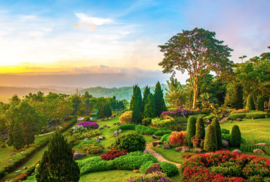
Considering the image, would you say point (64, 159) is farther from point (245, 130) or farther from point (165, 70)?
point (165, 70)

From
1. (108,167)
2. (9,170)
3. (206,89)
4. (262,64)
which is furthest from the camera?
(206,89)

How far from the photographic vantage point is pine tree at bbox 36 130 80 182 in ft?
19.2

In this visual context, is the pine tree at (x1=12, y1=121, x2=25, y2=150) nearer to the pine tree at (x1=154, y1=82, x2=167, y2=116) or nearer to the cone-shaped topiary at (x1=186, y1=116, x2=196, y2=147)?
the pine tree at (x1=154, y1=82, x2=167, y2=116)

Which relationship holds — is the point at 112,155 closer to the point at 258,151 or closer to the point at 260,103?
the point at 258,151

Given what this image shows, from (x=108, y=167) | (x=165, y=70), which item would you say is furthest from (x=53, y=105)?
(x=108, y=167)

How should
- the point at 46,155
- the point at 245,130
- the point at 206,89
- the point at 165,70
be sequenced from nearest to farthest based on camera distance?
the point at 46,155, the point at 245,130, the point at 165,70, the point at 206,89

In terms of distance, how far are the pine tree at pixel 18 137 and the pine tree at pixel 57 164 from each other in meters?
16.1

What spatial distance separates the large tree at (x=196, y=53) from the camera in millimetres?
25938

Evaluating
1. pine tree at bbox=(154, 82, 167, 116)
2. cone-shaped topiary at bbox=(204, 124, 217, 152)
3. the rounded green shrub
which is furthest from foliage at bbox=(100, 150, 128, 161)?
pine tree at bbox=(154, 82, 167, 116)

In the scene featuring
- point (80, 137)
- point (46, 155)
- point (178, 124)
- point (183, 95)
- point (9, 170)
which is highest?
point (183, 95)

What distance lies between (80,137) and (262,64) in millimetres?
30501

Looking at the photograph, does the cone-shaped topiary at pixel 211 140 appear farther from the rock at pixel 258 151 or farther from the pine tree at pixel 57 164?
the pine tree at pixel 57 164

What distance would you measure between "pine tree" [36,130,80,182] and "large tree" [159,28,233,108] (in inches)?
989

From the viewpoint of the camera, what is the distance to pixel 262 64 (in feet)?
88.5
